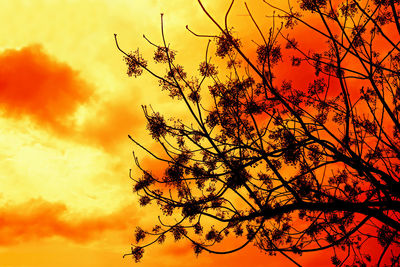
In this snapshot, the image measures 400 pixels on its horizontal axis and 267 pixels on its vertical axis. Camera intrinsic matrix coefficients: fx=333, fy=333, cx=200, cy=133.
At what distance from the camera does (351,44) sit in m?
8.78

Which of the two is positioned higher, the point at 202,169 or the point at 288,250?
the point at 202,169

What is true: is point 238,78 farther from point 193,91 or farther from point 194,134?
point 194,134

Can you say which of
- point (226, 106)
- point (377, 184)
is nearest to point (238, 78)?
point (226, 106)

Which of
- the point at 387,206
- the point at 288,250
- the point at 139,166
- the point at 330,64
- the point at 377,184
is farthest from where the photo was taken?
the point at 330,64

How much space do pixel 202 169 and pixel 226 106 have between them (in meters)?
2.27

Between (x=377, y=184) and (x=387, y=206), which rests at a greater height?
(x=377, y=184)

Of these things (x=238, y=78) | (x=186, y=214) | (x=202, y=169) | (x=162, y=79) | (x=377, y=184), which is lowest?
(x=377, y=184)

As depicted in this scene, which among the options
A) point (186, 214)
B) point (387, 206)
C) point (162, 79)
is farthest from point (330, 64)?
point (186, 214)

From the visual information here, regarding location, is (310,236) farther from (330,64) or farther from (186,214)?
(330,64)

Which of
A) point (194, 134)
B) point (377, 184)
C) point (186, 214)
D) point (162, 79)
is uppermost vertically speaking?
point (162, 79)

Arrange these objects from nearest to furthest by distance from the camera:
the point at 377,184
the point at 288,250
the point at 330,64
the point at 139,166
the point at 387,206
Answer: the point at 387,206, the point at 377,184, the point at 288,250, the point at 139,166, the point at 330,64

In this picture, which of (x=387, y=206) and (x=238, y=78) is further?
(x=238, y=78)

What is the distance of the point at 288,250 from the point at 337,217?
2604 millimetres

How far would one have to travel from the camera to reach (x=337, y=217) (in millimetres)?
10320
